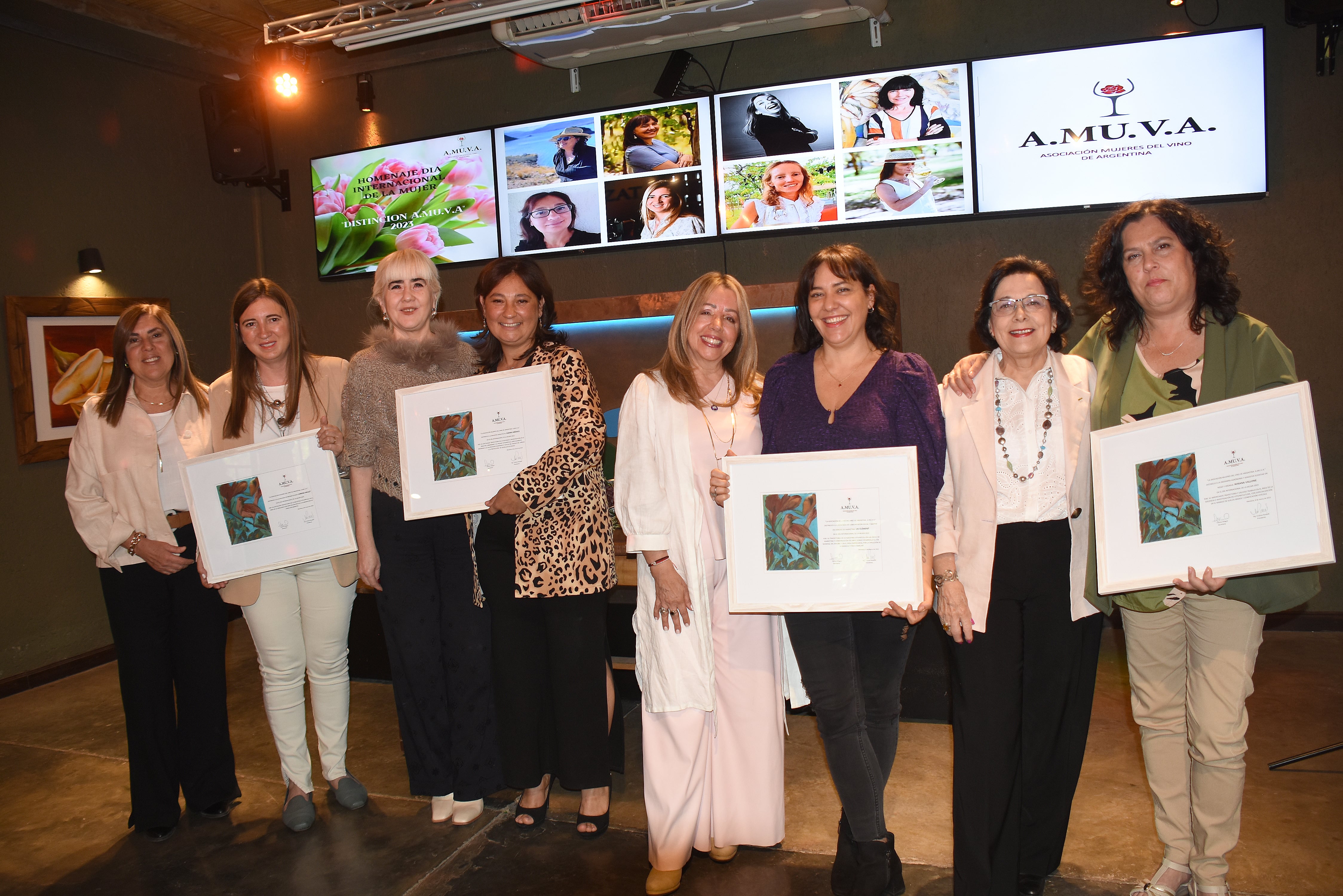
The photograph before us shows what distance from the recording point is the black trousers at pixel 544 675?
287cm

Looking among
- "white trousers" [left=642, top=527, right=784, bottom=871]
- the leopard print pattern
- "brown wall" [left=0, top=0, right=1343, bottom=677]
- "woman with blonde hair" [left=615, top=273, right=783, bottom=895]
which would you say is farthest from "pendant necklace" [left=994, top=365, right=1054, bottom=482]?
"brown wall" [left=0, top=0, right=1343, bottom=677]

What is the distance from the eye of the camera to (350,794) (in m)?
3.26

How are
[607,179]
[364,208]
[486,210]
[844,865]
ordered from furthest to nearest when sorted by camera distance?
[364,208]
[486,210]
[607,179]
[844,865]

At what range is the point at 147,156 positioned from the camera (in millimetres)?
5965

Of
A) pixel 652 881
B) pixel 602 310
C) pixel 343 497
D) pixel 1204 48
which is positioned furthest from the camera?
pixel 602 310

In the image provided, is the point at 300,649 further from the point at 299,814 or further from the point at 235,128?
the point at 235,128

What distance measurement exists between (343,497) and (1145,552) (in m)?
2.36

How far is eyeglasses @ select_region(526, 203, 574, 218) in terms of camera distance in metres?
5.83

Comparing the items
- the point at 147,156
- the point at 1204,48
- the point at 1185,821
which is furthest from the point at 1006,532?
the point at 147,156

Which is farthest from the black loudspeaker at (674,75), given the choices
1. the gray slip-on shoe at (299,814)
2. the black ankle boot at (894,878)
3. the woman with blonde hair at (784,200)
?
the black ankle boot at (894,878)

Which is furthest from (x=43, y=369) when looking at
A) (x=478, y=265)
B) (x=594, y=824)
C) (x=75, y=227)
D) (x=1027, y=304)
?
(x=1027, y=304)

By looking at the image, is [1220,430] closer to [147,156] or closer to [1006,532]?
[1006,532]

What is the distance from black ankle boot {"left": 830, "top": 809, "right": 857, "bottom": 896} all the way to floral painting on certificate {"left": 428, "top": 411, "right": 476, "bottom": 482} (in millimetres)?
1513

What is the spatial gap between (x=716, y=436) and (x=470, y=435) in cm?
80
